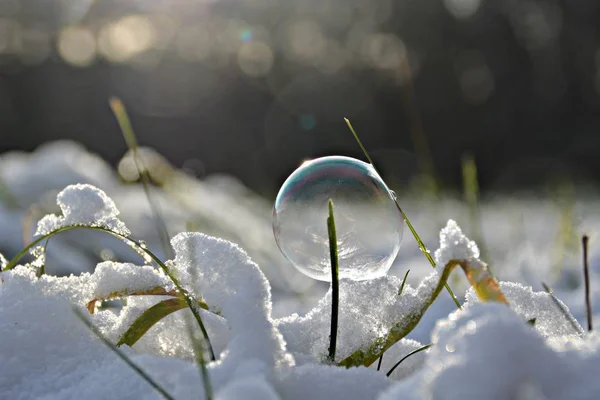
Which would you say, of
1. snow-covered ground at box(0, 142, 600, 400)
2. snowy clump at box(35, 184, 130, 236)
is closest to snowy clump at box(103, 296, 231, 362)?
snow-covered ground at box(0, 142, 600, 400)

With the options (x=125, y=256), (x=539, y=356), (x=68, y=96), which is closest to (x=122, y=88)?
(x=68, y=96)

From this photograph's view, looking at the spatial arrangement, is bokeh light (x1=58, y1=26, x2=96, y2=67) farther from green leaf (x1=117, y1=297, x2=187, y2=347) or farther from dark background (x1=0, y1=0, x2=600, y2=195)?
green leaf (x1=117, y1=297, x2=187, y2=347)

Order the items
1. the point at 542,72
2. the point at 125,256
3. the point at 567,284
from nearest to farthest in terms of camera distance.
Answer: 1. the point at 567,284
2. the point at 125,256
3. the point at 542,72

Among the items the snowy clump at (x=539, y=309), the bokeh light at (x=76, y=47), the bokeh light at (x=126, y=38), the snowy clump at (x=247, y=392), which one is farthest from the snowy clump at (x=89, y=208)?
the bokeh light at (x=126, y=38)

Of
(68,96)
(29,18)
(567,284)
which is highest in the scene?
(29,18)

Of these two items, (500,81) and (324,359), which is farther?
(500,81)

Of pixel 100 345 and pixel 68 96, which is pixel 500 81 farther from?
pixel 100 345

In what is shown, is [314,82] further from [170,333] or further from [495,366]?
[495,366]
